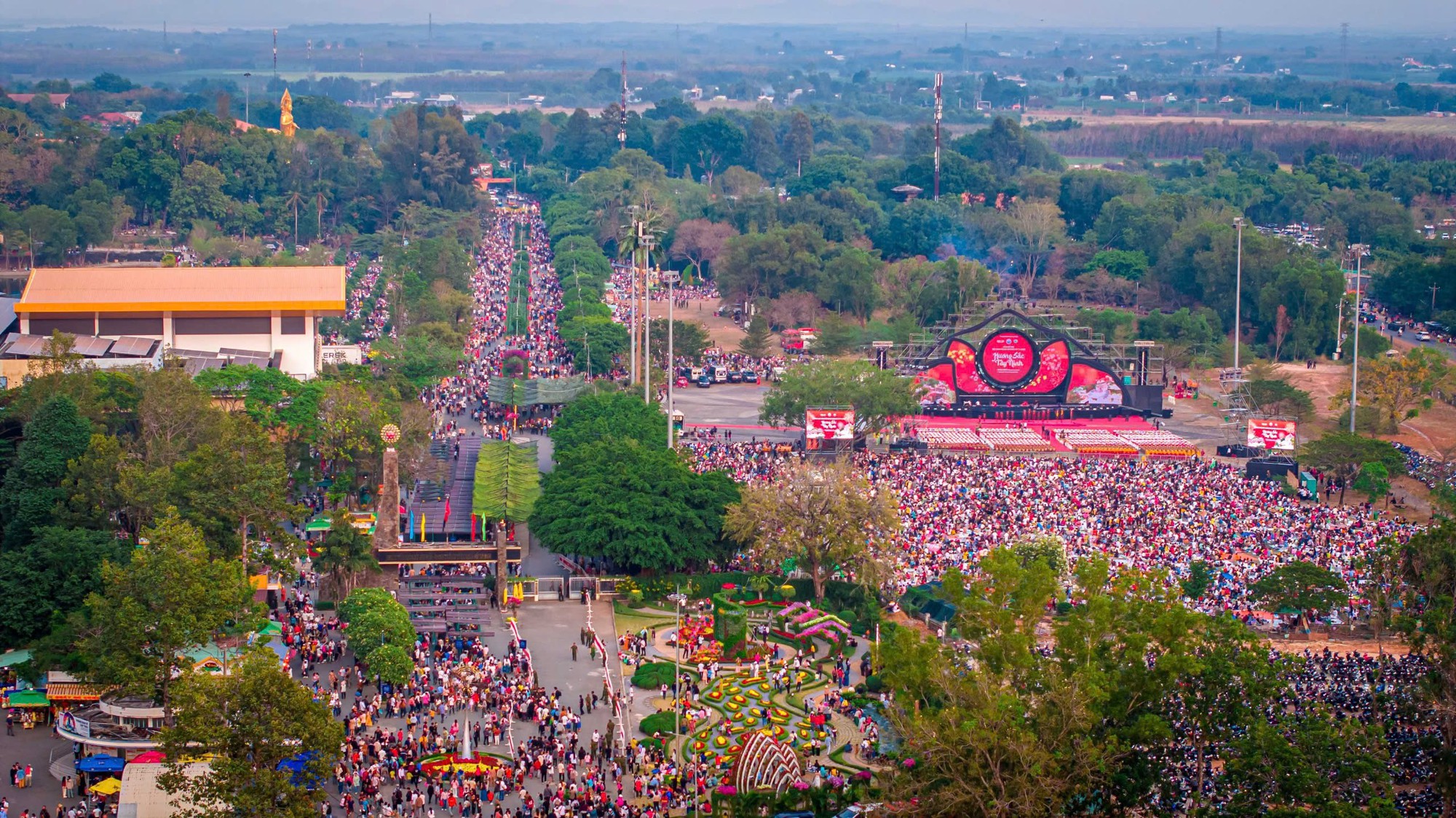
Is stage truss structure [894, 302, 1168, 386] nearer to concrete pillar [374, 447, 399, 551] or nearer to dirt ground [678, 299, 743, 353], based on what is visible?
dirt ground [678, 299, 743, 353]

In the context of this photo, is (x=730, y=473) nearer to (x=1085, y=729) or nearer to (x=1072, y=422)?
(x=1072, y=422)

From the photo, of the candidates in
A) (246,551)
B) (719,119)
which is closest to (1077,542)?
(246,551)

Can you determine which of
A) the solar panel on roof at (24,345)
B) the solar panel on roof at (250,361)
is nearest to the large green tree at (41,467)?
the solar panel on roof at (250,361)

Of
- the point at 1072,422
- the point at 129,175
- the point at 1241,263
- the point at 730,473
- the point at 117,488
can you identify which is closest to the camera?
the point at 117,488

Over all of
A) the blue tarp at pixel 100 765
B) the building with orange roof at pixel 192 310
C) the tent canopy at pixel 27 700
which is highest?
the building with orange roof at pixel 192 310

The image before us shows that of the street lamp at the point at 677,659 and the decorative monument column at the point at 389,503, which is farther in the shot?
the decorative monument column at the point at 389,503

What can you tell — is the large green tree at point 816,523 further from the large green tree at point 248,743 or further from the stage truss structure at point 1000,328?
the stage truss structure at point 1000,328

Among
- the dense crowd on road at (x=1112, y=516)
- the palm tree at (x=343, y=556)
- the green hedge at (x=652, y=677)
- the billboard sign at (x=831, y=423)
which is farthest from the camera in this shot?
the billboard sign at (x=831, y=423)

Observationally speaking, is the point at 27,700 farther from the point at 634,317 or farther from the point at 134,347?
the point at 634,317
